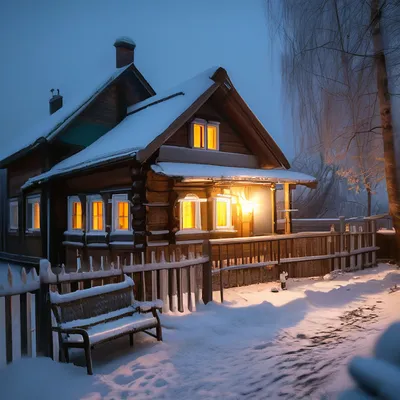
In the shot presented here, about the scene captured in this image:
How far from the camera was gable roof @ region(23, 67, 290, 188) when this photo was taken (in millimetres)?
10297

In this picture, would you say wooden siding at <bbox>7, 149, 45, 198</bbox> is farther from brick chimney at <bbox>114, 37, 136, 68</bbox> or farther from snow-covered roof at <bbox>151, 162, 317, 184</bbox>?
snow-covered roof at <bbox>151, 162, 317, 184</bbox>

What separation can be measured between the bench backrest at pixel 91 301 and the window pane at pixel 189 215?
5.84 metres

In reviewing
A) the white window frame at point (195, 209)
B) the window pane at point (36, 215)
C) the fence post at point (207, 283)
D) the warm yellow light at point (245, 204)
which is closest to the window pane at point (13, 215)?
the window pane at point (36, 215)

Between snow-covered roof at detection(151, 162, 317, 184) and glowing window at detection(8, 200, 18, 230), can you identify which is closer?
snow-covered roof at detection(151, 162, 317, 184)

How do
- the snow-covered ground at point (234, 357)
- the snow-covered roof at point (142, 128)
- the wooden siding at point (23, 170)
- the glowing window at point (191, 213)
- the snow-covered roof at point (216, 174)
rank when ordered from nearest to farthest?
1. the snow-covered ground at point (234, 357)
2. the snow-covered roof at point (216, 174)
3. the snow-covered roof at point (142, 128)
4. the glowing window at point (191, 213)
5. the wooden siding at point (23, 170)

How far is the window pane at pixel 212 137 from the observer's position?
43.2 feet

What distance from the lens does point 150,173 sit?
1087 centimetres

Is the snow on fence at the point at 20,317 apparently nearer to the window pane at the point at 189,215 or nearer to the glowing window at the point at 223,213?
the window pane at the point at 189,215

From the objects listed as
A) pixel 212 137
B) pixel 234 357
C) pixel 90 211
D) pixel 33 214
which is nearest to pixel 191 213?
pixel 212 137

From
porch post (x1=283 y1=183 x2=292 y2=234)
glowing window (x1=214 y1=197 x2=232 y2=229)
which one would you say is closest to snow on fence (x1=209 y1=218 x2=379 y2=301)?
glowing window (x1=214 y1=197 x2=232 y2=229)

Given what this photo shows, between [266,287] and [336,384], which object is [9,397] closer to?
[336,384]

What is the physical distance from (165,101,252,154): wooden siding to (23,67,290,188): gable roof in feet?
2.45

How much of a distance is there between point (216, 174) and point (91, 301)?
232 inches

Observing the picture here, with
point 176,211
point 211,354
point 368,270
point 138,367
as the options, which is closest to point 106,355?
point 138,367
